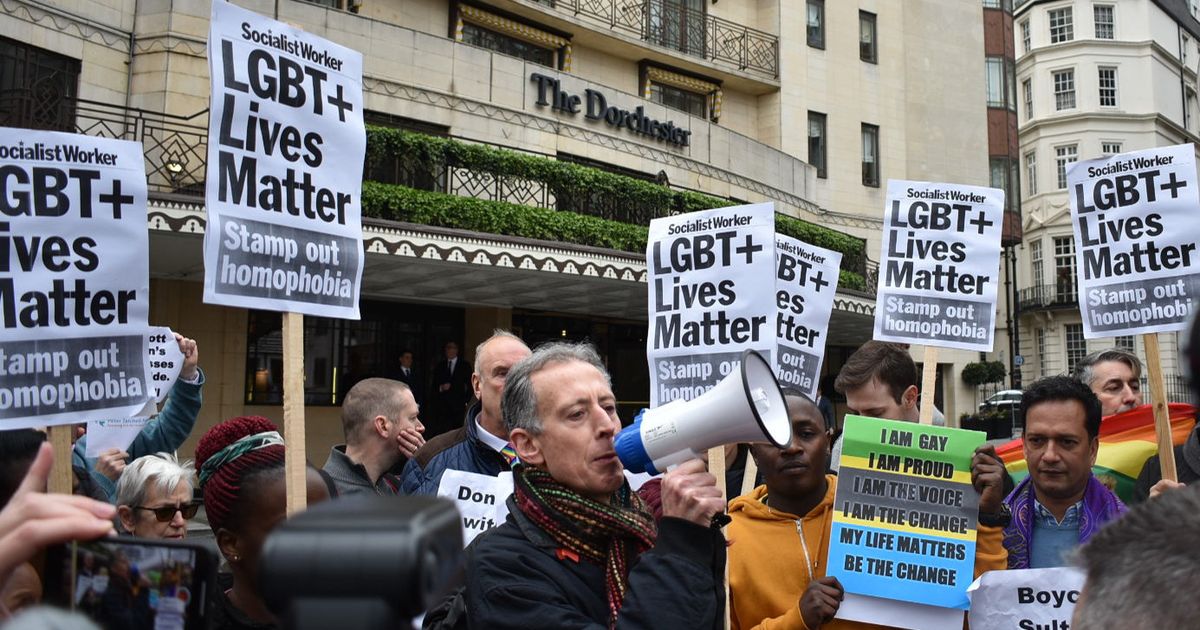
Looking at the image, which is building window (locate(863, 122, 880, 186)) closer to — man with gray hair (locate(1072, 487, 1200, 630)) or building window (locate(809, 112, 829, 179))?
building window (locate(809, 112, 829, 179))

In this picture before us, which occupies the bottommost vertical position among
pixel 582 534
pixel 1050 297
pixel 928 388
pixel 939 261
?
pixel 582 534

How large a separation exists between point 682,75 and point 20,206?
23.9 metres

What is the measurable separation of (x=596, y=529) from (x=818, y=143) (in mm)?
28313

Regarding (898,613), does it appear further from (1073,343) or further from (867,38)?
(1073,343)

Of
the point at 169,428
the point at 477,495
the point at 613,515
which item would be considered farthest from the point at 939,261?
the point at 169,428

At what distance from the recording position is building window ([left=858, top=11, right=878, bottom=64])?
1211 inches

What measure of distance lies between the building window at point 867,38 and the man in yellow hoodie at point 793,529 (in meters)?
29.0

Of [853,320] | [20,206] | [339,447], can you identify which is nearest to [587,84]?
[853,320]

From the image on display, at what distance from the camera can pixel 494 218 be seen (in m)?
16.2

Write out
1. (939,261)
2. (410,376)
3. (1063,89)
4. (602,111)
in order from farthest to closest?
(1063,89) < (602,111) < (410,376) < (939,261)

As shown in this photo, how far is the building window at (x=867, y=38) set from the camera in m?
30.8

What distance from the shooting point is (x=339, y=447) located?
6.00 metres

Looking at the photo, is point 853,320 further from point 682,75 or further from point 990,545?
point 990,545

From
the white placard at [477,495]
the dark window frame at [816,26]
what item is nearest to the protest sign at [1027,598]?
the white placard at [477,495]
